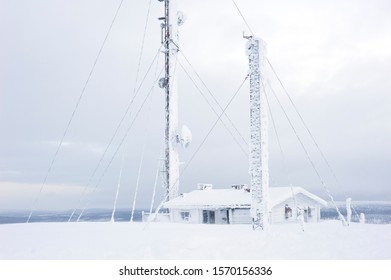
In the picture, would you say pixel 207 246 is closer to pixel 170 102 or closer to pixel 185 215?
pixel 185 215

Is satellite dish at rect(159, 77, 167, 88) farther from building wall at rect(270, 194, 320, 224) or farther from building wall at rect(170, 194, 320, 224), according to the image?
building wall at rect(270, 194, 320, 224)

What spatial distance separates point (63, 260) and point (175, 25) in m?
28.5

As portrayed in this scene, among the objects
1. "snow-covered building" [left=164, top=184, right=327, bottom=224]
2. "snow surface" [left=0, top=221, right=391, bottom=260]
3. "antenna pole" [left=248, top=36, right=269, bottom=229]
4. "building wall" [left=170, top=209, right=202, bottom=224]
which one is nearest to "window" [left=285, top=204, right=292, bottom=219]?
"snow-covered building" [left=164, top=184, right=327, bottom=224]

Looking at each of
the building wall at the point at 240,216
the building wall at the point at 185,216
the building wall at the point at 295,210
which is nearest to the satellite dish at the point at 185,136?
the building wall at the point at 185,216

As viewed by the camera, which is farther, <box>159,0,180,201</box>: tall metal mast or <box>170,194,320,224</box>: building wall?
<box>159,0,180,201</box>: tall metal mast

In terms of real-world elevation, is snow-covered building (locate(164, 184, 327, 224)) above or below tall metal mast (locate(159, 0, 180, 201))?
below

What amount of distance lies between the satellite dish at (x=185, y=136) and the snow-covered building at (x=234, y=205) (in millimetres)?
4708

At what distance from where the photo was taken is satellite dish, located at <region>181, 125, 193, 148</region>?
1405 inches

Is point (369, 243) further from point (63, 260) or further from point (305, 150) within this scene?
point (63, 260)

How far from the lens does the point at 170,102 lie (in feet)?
123

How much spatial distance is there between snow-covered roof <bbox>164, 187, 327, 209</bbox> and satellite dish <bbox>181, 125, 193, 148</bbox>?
4697 mm

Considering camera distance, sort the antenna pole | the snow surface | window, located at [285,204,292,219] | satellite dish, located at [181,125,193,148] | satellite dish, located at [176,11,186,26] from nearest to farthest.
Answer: the snow surface < the antenna pole < window, located at [285,204,292,219] < satellite dish, located at [181,125,193,148] < satellite dish, located at [176,11,186,26]

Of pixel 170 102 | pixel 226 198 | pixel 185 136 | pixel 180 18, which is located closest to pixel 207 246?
pixel 226 198

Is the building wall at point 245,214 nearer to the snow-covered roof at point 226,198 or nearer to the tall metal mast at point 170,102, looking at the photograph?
the snow-covered roof at point 226,198
